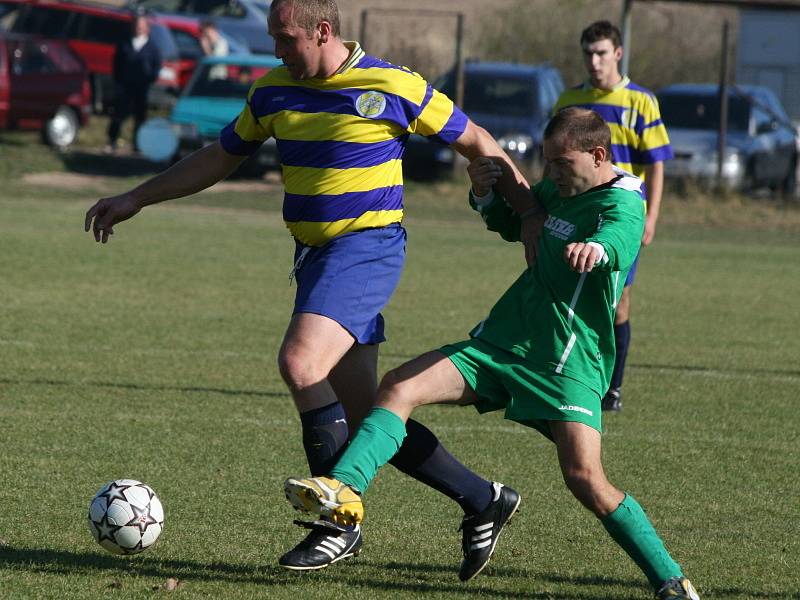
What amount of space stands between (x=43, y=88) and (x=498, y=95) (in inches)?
284

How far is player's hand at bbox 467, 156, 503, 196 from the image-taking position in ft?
14.8

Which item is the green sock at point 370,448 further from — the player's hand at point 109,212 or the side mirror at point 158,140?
the side mirror at point 158,140

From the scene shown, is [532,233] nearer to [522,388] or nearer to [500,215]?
[500,215]

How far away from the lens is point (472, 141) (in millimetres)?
4746

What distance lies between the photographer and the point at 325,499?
385cm

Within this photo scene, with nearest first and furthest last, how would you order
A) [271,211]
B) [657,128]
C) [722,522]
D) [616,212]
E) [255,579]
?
[616,212] → [255,579] → [722,522] → [657,128] → [271,211]

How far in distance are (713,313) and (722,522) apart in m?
6.44

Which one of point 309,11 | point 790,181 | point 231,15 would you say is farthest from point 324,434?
point 231,15

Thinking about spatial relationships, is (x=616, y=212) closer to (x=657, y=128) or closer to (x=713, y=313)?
(x=657, y=128)

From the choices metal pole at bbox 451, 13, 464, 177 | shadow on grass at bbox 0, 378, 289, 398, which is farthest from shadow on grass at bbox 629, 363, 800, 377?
metal pole at bbox 451, 13, 464, 177

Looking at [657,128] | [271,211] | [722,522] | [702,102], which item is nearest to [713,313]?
[657,128]

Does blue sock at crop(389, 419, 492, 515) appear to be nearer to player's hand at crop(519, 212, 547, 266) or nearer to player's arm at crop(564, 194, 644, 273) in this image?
player's hand at crop(519, 212, 547, 266)

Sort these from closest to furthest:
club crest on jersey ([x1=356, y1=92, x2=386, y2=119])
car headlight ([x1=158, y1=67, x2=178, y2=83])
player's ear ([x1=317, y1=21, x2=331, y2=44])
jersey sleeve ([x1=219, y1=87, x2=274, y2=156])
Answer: player's ear ([x1=317, y1=21, x2=331, y2=44]), club crest on jersey ([x1=356, y1=92, x2=386, y2=119]), jersey sleeve ([x1=219, y1=87, x2=274, y2=156]), car headlight ([x1=158, y1=67, x2=178, y2=83])

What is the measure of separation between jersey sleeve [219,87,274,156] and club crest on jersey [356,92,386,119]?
1.07 ft
